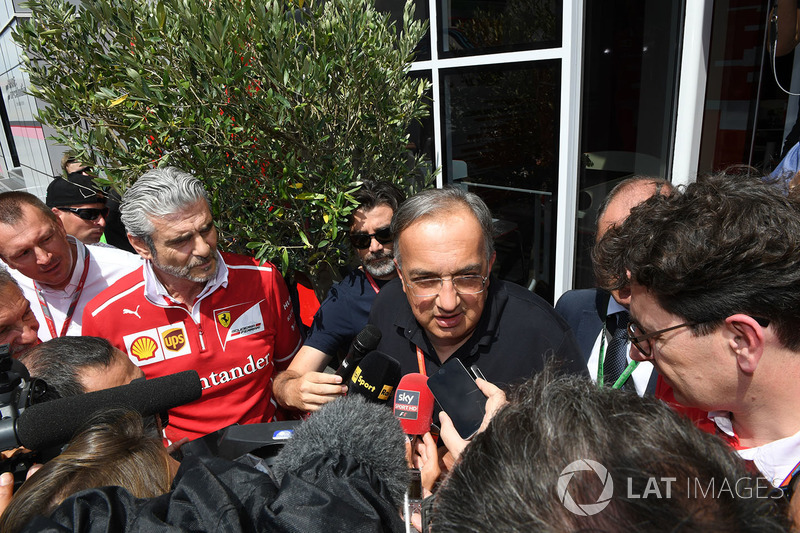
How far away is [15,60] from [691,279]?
1181cm

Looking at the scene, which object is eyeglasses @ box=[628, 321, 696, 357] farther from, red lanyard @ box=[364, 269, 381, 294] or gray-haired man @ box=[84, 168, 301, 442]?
gray-haired man @ box=[84, 168, 301, 442]

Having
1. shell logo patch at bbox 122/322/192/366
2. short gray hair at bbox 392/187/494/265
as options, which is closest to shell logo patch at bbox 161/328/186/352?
shell logo patch at bbox 122/322/192/366

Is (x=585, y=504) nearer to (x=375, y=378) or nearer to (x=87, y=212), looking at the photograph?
Answer: (x=375, y=378)

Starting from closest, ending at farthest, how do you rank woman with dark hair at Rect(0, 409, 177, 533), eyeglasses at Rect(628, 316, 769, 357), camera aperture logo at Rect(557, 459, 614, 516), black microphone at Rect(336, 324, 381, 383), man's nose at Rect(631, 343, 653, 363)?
1. camera aperture logo at Rect(557, 459, 614, 516)
2. woman with dark hair at Rect(0, 409, 177, 533)
3. eyeglasses at Rect(628, 316, 769, 357)
4. man's nose at Rect(631, 343, 653, 363)
5. black microphone at Rect(336, 324, 381, 383)

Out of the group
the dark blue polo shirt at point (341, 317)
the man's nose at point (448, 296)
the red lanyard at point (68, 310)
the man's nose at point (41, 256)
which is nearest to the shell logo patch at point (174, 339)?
the dark blue polo shirt at point (341, 317)

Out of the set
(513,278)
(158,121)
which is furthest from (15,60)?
(513,278)

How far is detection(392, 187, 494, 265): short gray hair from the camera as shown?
1.98 m

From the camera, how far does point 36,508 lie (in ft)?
3.44

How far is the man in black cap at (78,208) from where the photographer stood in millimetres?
3846

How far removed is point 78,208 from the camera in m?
3.83

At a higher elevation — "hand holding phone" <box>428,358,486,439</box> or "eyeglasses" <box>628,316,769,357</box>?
"eyeglasses" <box>628,316,769,357</box>

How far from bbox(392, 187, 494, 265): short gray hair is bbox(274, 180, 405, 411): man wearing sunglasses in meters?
0.64

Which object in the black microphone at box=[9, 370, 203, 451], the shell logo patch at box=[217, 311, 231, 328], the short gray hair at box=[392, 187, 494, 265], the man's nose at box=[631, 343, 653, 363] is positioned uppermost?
the short gray hair at box=[392, 187, 494, 265]

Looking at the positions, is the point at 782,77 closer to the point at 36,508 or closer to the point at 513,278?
the point at 513,278
